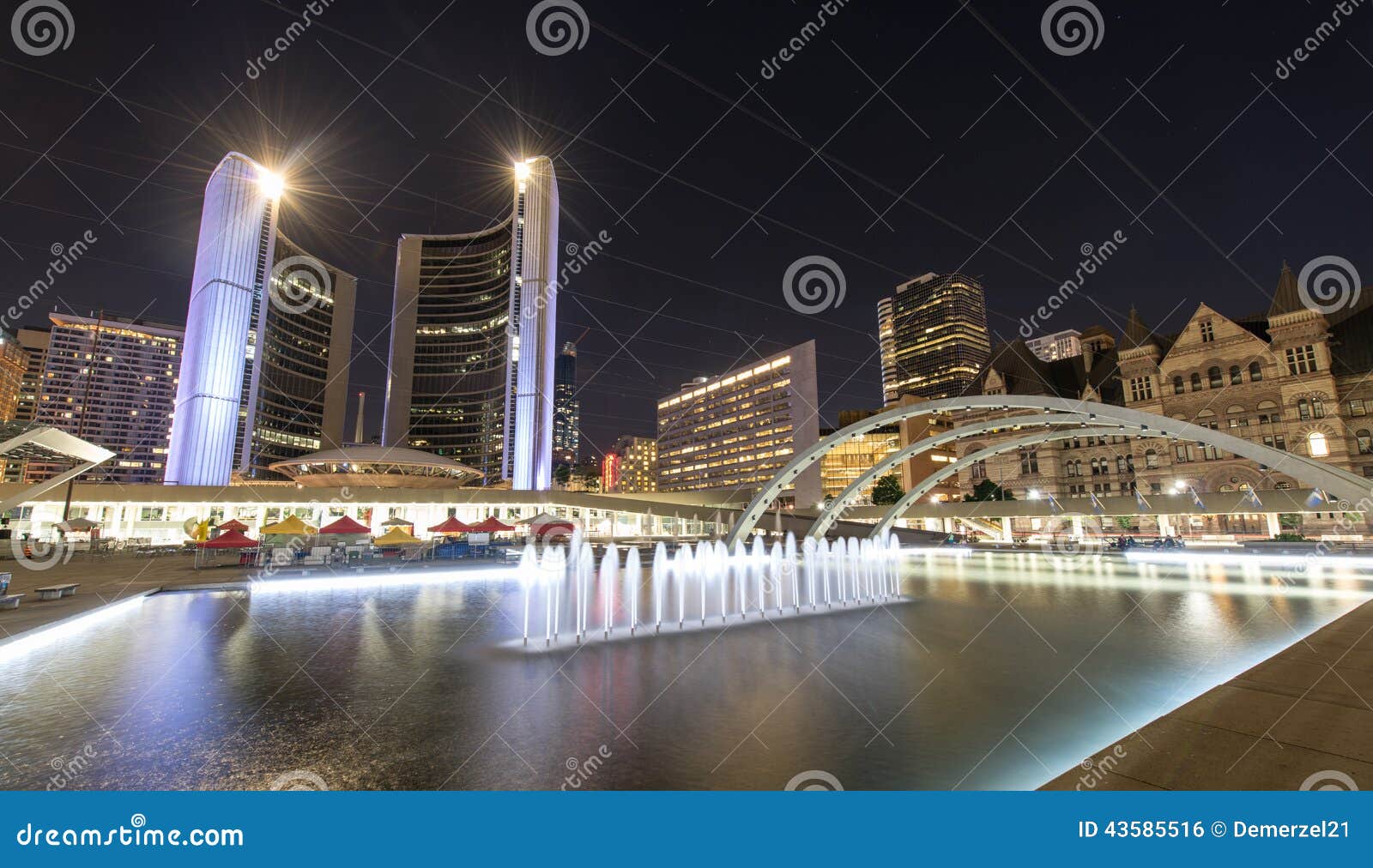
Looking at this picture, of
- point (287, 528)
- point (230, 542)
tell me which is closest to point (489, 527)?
point (287, 528)

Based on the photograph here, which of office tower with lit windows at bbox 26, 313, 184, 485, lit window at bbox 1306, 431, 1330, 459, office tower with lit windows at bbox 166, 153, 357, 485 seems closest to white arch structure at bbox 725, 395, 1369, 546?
lit window at bbox 1306, 431, 1330, 459

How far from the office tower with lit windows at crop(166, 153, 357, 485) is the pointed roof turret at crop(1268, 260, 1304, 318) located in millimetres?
107256

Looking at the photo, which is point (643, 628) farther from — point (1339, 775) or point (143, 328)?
point (143, 328)

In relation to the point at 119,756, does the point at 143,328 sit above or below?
above

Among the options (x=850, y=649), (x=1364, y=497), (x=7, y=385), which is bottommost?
(x=850, y=649)

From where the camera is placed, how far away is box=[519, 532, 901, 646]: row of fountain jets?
14.5 metres

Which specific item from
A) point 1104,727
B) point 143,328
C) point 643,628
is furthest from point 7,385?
point 1104,727

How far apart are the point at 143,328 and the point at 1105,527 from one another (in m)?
220

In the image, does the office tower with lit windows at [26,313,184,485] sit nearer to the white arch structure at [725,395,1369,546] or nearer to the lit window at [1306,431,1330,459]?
the white arch structure at [725,395,1369,546]

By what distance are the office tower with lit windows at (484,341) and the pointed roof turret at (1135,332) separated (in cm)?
7475

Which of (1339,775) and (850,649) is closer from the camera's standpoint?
(1339,775)

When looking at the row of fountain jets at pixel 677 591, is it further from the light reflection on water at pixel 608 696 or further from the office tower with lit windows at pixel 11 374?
the office tower with lit windows at pixel 11 374

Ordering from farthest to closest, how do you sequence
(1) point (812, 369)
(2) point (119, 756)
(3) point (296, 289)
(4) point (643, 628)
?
(1) point (812, 369) < (3) point (296, 289) < (4) point (643, 628) < (2) point (119, 756)

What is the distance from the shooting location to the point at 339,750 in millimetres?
6059
